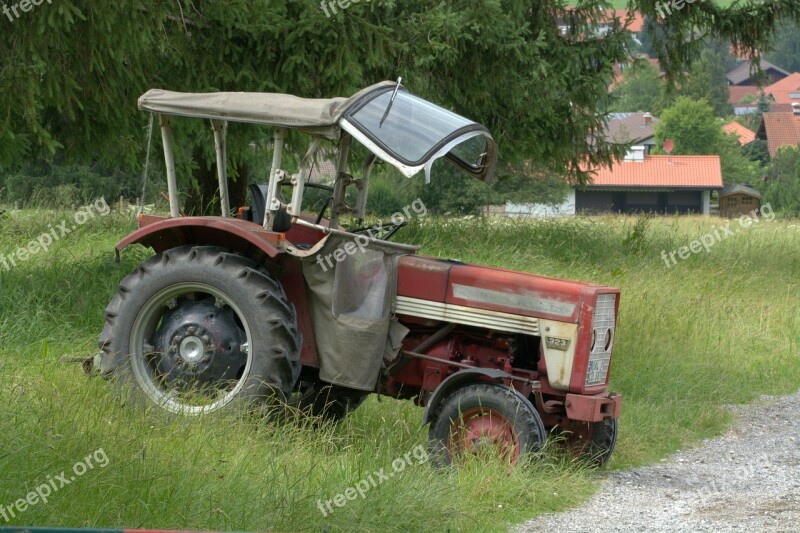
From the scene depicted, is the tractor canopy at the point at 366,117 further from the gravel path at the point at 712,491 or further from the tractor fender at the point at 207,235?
the gravel path at the point at 712,491

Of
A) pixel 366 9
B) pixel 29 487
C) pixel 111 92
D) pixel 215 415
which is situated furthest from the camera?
pixel 366 9

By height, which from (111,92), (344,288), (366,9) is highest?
(366,9)

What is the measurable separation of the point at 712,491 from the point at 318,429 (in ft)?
8.12

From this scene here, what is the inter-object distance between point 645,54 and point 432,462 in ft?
45.9

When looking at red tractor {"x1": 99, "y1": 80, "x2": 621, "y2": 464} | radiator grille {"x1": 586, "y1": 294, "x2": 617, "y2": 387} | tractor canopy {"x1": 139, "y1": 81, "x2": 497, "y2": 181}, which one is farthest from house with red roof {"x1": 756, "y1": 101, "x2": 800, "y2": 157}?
tractor canopy {"x1": 139, "y1": 81, "x2": 497, "y2": 181}

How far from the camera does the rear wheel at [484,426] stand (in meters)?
6.75

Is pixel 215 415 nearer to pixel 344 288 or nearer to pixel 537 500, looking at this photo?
pixel 344 288

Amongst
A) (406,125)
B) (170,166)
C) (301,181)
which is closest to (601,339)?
(406,125)

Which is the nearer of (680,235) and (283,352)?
(283,352)

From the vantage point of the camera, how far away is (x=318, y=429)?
702cm

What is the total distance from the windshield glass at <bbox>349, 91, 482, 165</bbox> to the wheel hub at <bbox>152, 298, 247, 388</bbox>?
150cm

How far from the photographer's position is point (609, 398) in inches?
280

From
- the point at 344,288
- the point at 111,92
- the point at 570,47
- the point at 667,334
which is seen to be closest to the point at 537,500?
the point at 344,288

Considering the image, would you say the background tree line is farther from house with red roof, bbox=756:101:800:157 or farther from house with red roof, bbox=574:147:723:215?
house with red roof, bbox=756:101:800:157
